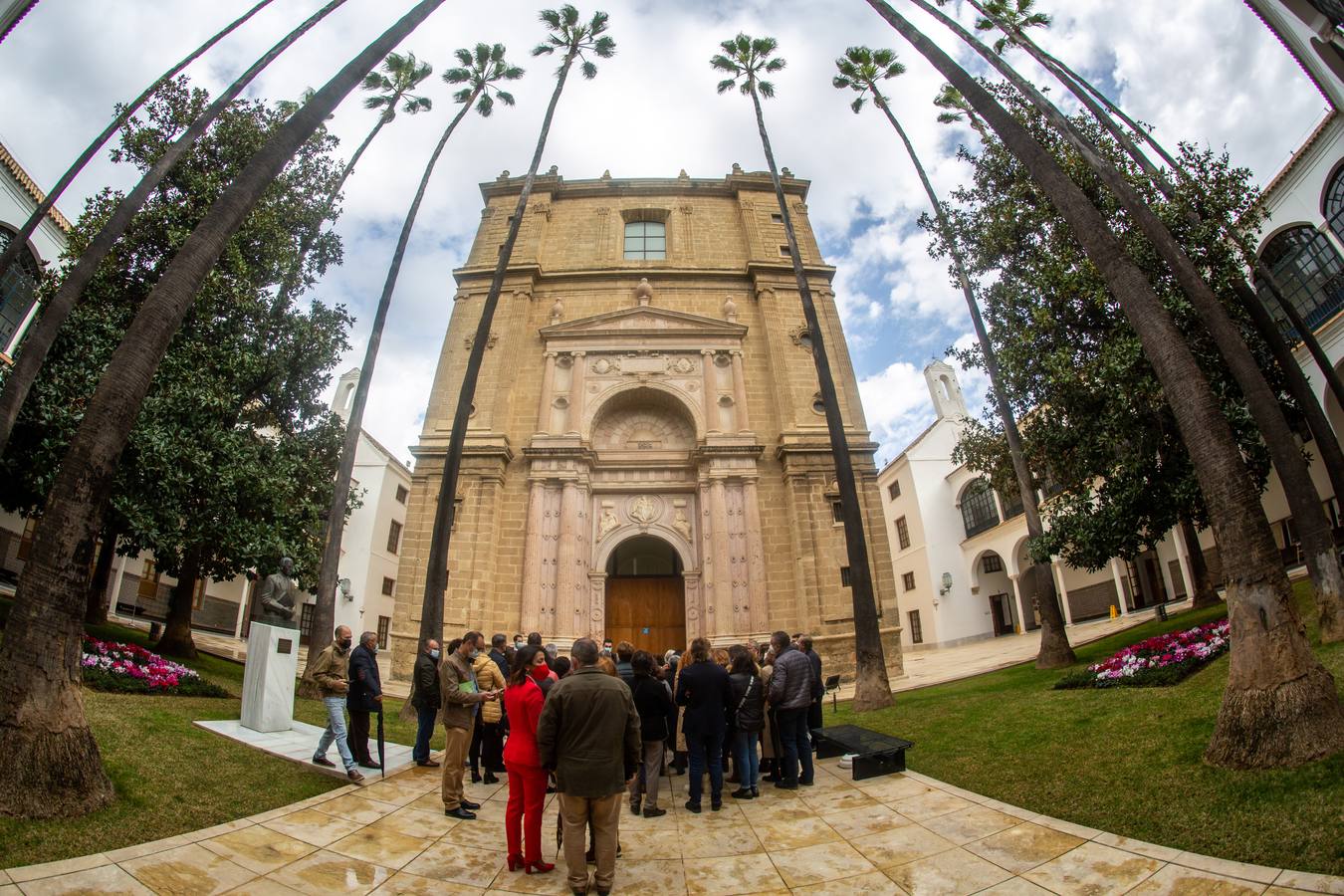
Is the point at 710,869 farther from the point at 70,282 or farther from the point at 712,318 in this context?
the point at 712,318

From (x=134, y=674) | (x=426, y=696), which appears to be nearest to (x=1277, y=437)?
(x=426, y=696)

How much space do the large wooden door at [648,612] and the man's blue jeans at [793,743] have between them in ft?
43.2

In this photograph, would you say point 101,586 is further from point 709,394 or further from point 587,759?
point 587,759

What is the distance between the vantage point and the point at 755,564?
1938cm

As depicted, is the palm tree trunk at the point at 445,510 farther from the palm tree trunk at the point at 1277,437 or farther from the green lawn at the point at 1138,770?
the palm tree trunk at the point at 1277,437

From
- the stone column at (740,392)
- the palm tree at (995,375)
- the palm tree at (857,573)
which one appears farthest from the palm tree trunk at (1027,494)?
the stone column at (740,392)

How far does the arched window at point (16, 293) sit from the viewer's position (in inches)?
739

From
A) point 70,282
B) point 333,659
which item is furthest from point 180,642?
point 333,659

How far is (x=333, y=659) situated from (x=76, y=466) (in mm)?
3200

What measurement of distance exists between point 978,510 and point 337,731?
1289 inches

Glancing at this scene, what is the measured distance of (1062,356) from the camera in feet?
45.4

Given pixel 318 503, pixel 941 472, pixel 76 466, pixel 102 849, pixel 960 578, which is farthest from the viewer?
pixel 941 472

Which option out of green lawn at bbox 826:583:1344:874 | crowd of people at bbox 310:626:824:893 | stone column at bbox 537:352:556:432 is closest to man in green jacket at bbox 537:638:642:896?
crowd of people at bbox 310:626:824:893

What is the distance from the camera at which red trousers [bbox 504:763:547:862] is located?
5047 millimetres
